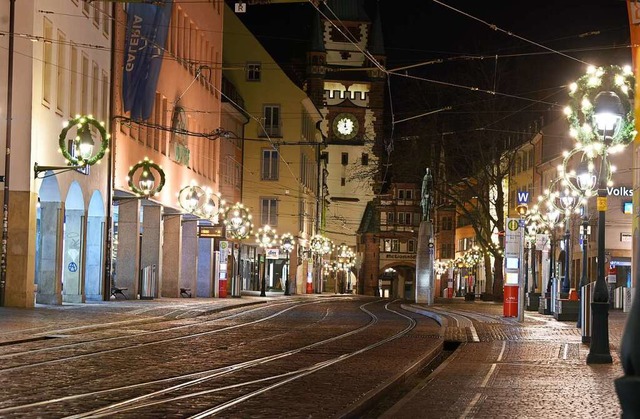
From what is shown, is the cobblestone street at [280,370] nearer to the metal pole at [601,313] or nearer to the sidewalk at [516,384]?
the sidewalk at [516,384]

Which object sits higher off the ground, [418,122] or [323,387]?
[418,122]

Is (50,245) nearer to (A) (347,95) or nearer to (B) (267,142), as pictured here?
(B) (267,142)

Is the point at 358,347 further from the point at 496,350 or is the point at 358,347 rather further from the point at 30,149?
the point at 30,149

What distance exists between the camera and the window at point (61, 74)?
3641 centimetres

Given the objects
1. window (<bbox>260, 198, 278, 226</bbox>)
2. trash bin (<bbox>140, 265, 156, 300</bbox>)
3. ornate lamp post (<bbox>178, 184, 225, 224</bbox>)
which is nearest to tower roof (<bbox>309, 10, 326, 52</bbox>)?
window (<bbox>260, 198, 278, 226</bbox>)

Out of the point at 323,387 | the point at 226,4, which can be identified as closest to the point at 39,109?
the point at 323,387

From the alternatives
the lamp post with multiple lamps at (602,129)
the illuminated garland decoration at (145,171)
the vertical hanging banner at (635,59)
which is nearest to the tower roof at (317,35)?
the vertical hanging banner at (635,59)

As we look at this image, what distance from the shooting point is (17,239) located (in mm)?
33250

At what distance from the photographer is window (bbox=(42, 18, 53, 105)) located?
3475 cm

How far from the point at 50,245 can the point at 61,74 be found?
489cm

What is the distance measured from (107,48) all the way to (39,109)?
25.7 ft

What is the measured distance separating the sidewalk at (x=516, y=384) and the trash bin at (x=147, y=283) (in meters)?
24.1

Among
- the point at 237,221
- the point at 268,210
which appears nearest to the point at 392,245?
the point at 268,210

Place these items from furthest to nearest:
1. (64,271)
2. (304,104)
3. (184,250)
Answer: (304,104) → (184,250) → (64,271)
